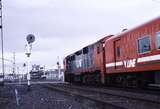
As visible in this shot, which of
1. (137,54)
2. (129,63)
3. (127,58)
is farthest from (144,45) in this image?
(127,58)

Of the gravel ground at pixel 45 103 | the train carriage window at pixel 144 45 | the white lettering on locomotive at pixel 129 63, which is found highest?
the train carriage window at pixel 144 45

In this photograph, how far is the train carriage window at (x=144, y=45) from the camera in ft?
81.4

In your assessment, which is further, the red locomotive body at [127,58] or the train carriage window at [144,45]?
the train carriage window at [144,45]

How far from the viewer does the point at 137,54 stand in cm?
2653

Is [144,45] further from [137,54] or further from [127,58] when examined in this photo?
[127,58]

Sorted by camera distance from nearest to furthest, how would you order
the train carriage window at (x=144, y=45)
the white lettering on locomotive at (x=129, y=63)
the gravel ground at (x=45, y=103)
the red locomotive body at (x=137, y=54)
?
the gravel ground at (x=45, y=103), the red locomotive body at (x=137, y=54), the train carriage window at (x=144, y=45), the white lettering on locomotive at (x=129, y=63)

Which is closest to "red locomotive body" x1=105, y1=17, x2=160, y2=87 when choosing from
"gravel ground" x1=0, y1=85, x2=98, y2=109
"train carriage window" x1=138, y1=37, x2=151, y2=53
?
"train carriage window" x1=138, y1=37, x2=151, y2=53

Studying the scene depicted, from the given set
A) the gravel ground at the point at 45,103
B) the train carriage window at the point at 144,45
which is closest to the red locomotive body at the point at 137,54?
the train carriage window at the point at 144,45

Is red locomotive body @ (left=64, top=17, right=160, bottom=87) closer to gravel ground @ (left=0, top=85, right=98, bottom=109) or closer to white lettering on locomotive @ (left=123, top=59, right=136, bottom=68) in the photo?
white lettering on locomotive @ (left=123, top=59, right=136, bottom=68)

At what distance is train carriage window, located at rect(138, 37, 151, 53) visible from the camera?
2480 cm

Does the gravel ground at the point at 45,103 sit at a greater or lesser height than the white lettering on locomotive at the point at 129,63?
lesser

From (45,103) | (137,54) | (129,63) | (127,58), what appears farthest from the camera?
(127,58)

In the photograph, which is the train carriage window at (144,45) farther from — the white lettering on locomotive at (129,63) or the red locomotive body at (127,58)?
the white lettering on locomotive at (129,63)

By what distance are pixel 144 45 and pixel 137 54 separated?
1282mm
